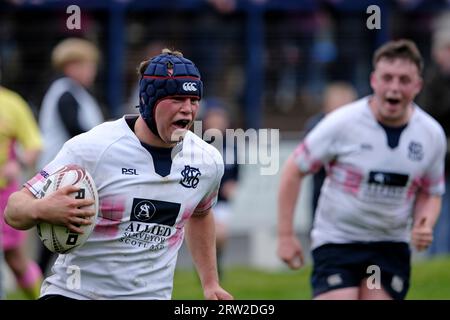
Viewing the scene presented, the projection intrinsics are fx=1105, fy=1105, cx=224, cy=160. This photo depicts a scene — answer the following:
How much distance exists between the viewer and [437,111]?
12.9 meters

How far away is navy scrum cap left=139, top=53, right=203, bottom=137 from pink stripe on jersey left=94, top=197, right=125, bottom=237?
0.39 meters

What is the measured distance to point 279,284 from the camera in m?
11.3

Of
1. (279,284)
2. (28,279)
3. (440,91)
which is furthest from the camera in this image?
(440,91)

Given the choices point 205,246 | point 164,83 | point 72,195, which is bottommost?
point 205,246

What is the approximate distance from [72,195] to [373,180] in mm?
2561

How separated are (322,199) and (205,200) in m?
1.75

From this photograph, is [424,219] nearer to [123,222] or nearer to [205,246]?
[205,246]

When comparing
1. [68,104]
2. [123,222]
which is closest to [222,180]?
[68,104]

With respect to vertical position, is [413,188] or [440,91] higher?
[440,91]

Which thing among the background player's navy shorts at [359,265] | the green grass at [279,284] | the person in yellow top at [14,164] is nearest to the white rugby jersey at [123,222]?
the background player's navy shorts at [359,265]

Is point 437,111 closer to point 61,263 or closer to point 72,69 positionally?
point 72,69

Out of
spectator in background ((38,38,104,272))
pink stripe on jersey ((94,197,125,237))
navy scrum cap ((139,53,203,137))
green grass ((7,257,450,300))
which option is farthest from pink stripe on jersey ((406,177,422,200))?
spectator in background ((38,38,104,272))

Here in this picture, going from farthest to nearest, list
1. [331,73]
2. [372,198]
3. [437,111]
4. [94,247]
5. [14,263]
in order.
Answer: [331,73] → [437,111] → [14,263] → [372,198] → [94,247]
